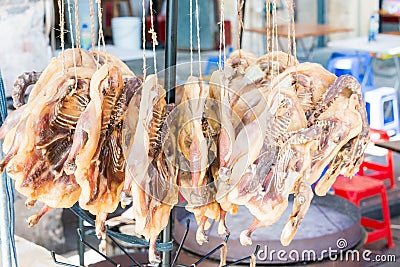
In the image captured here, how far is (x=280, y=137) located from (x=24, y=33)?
7.34 ft

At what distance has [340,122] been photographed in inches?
53.7

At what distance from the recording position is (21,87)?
4.72ft

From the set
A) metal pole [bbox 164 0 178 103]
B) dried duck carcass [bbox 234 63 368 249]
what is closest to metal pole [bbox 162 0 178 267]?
metal pole [bbox 164 0 178 103]

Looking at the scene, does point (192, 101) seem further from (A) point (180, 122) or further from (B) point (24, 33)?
(B) point (24, 33)

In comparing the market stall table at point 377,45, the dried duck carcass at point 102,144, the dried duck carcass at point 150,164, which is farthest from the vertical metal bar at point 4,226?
the market stall table at point 377,45

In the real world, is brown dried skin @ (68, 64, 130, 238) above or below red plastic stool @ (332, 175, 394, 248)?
above

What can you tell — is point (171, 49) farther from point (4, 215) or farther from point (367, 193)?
point (367, 193)

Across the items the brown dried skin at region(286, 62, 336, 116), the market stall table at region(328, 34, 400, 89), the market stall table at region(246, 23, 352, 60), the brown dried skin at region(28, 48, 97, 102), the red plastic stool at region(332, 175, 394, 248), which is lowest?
the red plastic stool at region(332, 175, 394, 248)

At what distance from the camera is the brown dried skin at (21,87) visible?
4.70ft

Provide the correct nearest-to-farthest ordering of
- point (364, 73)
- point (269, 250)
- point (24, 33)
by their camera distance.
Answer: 1. point (269, 250)
2. point (24, 33)
3. point (364, 73)

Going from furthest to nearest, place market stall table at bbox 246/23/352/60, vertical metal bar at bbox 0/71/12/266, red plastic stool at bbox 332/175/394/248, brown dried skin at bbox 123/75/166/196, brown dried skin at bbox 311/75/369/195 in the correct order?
market stall table at bbox 246/23/352/60
red plastic stool at bbox 332/175/394/248
vertical metal bar at bbox 0/71/12/266
brown dried skin at bbox 311/75/369/195
brown dried skin at bbox 123/75/166/196

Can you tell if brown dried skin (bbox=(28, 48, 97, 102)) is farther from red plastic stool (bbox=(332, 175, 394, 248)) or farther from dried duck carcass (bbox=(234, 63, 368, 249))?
red plastic stool (bbox=(332, 175, 394, 248))

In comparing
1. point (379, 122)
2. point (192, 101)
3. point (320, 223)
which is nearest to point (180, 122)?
point (192, 101)

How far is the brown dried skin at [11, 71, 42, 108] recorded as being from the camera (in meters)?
1.43
